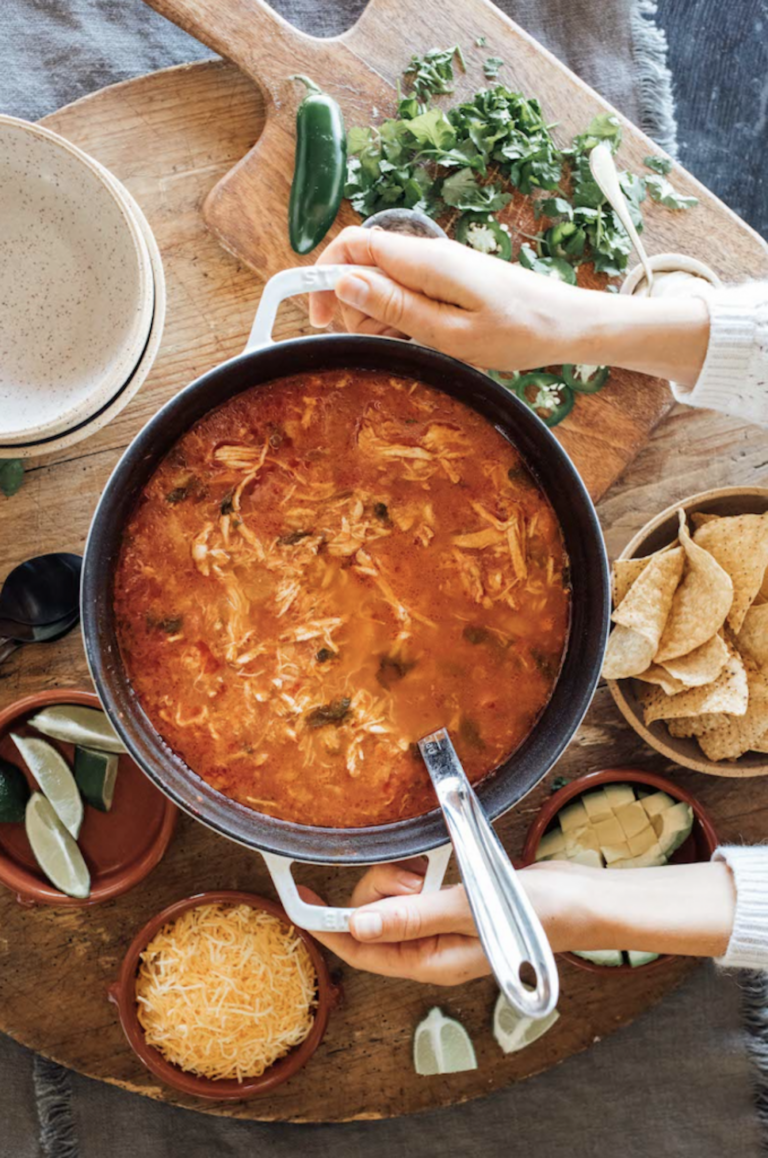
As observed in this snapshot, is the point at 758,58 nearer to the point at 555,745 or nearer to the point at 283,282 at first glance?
the point at 283,282

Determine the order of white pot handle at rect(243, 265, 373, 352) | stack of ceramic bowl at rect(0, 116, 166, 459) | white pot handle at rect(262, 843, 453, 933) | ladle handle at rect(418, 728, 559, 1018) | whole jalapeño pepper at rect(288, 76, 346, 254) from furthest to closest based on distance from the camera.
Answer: whole jalapeño pepper at rect(288, 76, 346, 254) → stack of ceramic bowl at rect(0, 116, 166, 459) → white pot handle at rect(262, 843, 453, 933) → white pot handle at rect(243, 265, 373, 352) → ladle handle at rect(418, 728, 559, 1018)

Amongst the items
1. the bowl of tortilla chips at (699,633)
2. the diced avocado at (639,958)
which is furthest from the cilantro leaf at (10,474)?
the diced avocado at (639,958)

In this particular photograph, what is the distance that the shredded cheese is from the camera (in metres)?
2.52

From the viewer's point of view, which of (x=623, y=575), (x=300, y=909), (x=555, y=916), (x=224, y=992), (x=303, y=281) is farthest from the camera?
(x=224, y=992)

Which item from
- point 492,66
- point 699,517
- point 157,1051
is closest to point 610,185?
point 492,66

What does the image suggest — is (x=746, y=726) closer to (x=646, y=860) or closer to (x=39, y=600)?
(x=646, y=860)

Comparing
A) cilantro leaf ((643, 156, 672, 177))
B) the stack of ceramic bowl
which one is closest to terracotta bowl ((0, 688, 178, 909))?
the stack of ceramic bowl

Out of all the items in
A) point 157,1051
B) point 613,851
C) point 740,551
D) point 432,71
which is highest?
point 432,71

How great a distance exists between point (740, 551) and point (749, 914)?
855mm

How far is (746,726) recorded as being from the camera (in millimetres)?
2408

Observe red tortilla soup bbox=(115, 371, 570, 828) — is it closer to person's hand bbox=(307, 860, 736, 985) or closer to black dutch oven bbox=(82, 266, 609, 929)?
black dutch oven bbox=(82, 266, 609, 929)

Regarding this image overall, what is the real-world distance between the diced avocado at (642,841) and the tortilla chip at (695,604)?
486mm

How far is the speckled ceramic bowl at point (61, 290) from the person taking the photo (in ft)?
7.48

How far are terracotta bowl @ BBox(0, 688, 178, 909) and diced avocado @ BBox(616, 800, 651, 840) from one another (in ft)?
3.69
